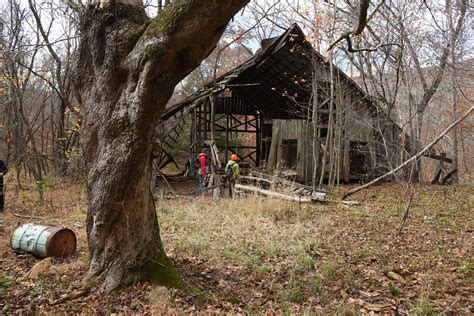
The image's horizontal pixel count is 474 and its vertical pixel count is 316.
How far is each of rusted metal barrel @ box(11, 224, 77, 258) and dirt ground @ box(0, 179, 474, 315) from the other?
0.18 meters

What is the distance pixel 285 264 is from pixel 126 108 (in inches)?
127

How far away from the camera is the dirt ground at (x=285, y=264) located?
13.3 feet

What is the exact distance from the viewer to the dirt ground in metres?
4.04

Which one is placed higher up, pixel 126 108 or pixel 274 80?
pixel 274 80

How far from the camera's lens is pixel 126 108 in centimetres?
397

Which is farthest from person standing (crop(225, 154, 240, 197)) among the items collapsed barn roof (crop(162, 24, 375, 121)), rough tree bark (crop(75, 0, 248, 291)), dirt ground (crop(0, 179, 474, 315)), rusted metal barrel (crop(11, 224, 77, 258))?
rough tree bark (crop(75, 0, 248, 291))

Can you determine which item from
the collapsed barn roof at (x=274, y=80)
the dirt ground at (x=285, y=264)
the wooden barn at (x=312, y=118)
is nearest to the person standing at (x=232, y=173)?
the wooden barn at (x=312, y=118)

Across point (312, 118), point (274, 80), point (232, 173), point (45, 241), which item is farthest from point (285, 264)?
point (274, 80)

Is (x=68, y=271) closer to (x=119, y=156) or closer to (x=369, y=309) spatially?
(x=119, y=156)

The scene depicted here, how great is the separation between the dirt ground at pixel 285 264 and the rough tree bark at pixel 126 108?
1.25 ft

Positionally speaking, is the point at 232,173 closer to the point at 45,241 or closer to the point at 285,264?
the point at 285,264

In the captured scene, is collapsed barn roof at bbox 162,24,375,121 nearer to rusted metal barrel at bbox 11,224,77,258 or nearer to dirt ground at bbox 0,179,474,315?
dirt ground at bbox 0,179,474,315

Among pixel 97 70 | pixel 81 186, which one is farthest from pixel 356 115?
pixel 97 70

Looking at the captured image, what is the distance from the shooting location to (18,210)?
10.0 metres
